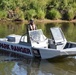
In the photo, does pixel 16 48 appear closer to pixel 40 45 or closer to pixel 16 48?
pixel 16 48

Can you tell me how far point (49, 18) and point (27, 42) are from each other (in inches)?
1168

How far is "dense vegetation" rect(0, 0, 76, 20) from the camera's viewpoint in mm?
43281

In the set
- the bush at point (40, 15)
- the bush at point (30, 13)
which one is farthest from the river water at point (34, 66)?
the bush at point (40, 15)

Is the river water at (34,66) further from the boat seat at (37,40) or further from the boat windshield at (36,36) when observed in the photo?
the boat windshield at (36,36)

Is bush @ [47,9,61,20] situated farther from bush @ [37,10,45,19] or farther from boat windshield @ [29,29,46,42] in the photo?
boat windshield @ [29,29,46,42]

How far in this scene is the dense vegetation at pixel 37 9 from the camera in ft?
142

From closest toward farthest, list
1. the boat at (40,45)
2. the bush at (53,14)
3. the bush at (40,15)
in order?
1. the boat at (40,45)
2. the bush at (40,15)
3. the bush at (53,14)

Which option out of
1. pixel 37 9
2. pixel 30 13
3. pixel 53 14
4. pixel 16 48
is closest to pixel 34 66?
pixel 16 48

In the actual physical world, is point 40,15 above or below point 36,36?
below

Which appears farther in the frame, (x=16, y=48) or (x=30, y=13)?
(x=30, y=13)

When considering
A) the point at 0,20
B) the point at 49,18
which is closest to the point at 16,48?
the point at 0,20

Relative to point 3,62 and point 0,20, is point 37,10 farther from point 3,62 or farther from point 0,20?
point 3,62

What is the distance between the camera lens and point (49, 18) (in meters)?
45.0

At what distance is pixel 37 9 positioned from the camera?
45.8m
